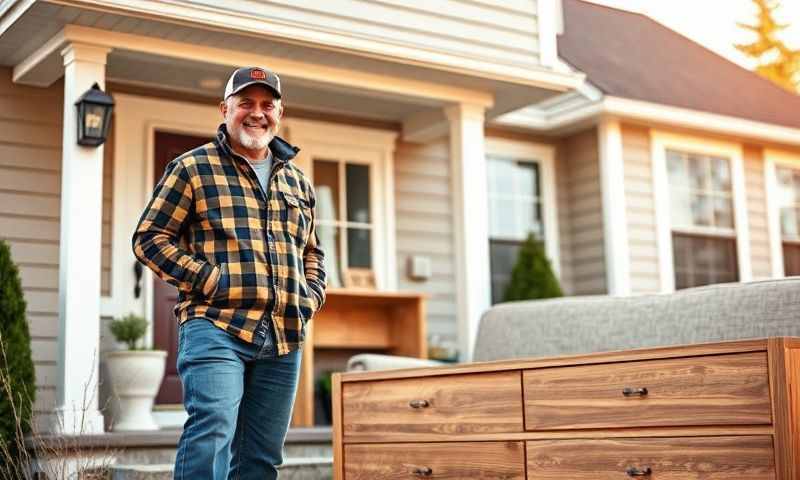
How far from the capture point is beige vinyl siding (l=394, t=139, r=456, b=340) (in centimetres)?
870

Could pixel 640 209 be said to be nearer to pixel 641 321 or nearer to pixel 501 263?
pixel 501 263

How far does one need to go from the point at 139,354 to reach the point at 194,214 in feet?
11.3

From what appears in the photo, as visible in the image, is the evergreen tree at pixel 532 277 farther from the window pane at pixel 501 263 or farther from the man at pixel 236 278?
the man at pixel 236 278

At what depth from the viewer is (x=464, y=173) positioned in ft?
24.9

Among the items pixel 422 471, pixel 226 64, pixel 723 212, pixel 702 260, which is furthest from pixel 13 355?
pixel 723 212

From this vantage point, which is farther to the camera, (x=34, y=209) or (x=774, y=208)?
(x=774, y=208)

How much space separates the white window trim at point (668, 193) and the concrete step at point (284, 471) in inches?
183

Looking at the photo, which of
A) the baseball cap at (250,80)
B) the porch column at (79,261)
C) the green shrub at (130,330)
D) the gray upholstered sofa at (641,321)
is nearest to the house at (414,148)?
the porch column at (79,261)

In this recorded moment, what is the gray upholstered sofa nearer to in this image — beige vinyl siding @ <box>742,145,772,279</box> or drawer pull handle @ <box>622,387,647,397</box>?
drawer pull handle @ <box>622,387,647,397</box>

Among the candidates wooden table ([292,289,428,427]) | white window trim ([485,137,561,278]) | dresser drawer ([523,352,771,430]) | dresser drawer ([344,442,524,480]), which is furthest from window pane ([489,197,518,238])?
dresser drawer ([523,352,771,430])

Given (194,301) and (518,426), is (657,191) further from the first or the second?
(194,301)

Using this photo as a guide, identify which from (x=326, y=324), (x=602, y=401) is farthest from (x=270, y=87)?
(x=326, y=324)

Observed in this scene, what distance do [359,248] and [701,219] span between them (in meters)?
3.57

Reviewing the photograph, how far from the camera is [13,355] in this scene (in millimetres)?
5824
